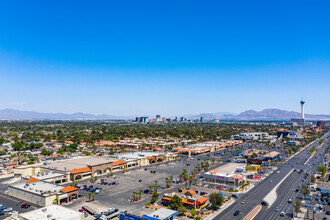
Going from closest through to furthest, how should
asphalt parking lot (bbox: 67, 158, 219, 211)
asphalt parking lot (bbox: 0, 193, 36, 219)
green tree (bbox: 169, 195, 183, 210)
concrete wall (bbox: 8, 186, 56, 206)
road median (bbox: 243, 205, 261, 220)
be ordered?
road median (bbox: 243, 205, 261, 220)
green tree (bbox: 169, 195, 183, 210)
asphalt parking lot (bbox: 0, 193, 36, 219)
concrete wall (bbox: 8, 186, 56, 206)
asphalt parking lot (bbox: 67, 158, 219, 211)

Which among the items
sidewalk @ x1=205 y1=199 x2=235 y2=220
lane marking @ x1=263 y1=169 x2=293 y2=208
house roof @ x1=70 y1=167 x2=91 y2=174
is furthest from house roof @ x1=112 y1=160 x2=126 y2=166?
lane marking @ x1=263 y1=169 x2=293 y2=208

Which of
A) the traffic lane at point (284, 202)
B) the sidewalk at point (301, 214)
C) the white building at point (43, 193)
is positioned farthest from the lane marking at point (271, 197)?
the white building at point (43, 193)

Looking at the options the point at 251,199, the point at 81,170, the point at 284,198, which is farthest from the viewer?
the point at 81,170

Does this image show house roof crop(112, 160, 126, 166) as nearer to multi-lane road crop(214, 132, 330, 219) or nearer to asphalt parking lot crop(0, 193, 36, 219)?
asphalt parking lot crop(0, 193, 36, 219)

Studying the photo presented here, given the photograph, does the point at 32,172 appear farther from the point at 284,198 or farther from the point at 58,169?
the point at 284,198

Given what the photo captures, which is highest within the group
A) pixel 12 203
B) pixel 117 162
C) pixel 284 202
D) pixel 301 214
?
pixel 117 162

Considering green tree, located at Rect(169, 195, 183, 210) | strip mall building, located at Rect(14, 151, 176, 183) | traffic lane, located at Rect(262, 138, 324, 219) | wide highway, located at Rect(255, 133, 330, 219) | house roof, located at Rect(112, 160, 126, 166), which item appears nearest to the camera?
traffic lane, located at Rect(262, 138, 324, 219)

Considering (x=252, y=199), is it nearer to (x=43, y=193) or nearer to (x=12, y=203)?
(x=43, y=193)

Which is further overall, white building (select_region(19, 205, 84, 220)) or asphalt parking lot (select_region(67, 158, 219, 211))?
asphalt parking lot (select_region(67, 158, 219, 211))

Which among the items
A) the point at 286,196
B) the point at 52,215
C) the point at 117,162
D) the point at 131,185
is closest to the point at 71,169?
the point at 117,162

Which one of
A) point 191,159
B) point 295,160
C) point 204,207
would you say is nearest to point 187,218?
point 204,207

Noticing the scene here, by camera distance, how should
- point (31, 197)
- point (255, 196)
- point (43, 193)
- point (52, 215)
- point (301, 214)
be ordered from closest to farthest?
point (52, 215)
point (301, 214)
point (43, 193)
point (31, 197)
point (255, 196)
